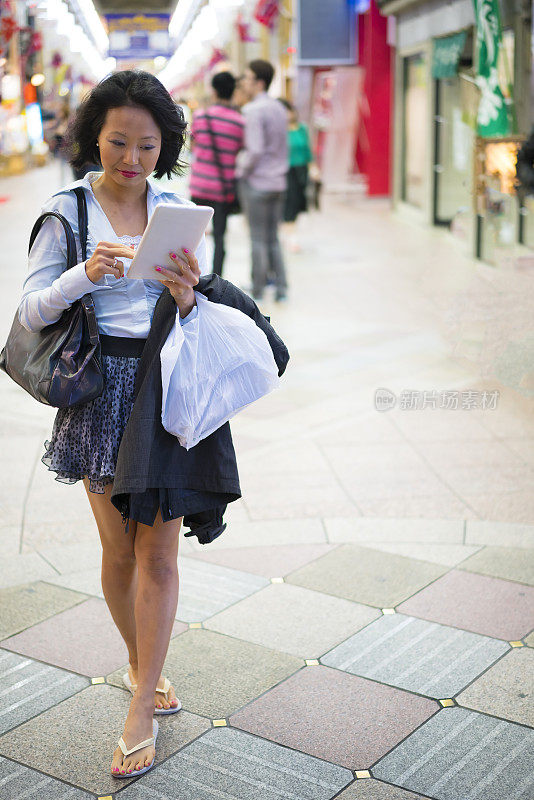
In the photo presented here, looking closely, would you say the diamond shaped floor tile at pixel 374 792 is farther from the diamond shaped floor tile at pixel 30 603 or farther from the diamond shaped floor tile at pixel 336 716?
the diamond shaped floor tile at pixel 30 603

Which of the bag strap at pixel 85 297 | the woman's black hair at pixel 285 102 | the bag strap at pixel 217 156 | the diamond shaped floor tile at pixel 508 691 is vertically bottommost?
the diamond shaped floor tile at pixel 508 691

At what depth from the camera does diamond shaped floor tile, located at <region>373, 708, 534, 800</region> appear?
2.19m

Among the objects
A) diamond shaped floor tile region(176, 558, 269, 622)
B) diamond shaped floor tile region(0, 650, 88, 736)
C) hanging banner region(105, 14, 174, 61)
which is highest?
hanging banner region(105, 14, 174, 61)

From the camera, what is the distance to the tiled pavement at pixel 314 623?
2.28 meters

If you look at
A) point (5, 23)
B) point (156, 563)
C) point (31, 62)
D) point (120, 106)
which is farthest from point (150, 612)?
point (31, 62)

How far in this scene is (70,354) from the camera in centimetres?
214

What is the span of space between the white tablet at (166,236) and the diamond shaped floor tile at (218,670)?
1.16 metres

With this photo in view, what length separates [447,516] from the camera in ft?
12.6

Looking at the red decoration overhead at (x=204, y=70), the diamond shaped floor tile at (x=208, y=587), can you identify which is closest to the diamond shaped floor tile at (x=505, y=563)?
the diamond shaped floor tile at (x=208, y=587)

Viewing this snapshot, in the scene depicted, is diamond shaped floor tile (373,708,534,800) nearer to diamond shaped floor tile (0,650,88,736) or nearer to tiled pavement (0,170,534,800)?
tiled pavement (0,170,534,800)

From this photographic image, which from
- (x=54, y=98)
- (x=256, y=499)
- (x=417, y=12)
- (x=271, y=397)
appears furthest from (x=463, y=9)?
(x=54, y=98)

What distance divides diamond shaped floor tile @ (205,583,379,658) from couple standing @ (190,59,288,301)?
504 cm

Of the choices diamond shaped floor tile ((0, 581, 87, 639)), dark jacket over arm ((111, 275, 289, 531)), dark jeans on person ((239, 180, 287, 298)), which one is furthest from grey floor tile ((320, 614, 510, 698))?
dark jeans on person ((239, 180, 287, 298))

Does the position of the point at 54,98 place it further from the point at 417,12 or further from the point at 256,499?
the point at 256,499
